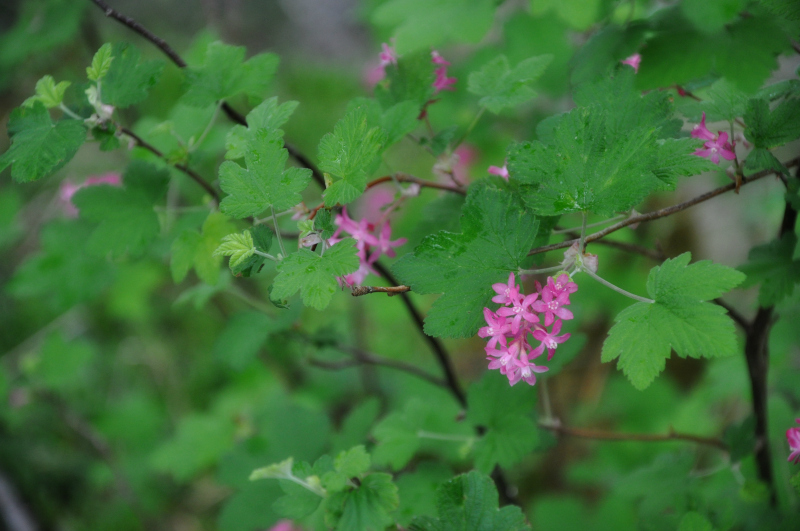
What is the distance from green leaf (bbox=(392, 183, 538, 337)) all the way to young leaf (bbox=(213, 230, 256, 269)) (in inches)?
9.6

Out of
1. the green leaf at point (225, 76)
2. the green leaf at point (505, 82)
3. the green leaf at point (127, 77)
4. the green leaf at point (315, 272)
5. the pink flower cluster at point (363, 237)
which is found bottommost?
the pink flower cluster at point (363, 237)

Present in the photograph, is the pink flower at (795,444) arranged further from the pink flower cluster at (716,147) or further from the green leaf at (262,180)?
the green leaf at (262,180)

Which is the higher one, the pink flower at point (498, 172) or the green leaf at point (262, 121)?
the green leaf at point (262, 121)

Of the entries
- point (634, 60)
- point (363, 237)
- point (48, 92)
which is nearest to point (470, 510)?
point (363, 237)

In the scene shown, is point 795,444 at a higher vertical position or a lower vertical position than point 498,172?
lower

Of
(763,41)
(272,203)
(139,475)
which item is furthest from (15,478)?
(763,41)

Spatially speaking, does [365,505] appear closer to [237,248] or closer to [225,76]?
[237,248]

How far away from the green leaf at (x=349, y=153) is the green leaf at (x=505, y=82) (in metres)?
0.27

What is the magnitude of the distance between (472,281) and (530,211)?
0.51ft

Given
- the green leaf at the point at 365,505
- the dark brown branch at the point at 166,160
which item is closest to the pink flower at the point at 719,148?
the green leaf at the point at 365,505

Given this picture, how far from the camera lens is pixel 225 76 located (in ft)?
3.67

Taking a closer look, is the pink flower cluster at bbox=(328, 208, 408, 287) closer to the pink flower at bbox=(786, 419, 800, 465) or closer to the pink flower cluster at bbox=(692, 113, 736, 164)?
the pink flower cluster at bbox=(692, 113, 736, 164)

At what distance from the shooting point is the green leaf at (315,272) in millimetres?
811

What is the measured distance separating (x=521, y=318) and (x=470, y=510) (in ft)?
1.21
